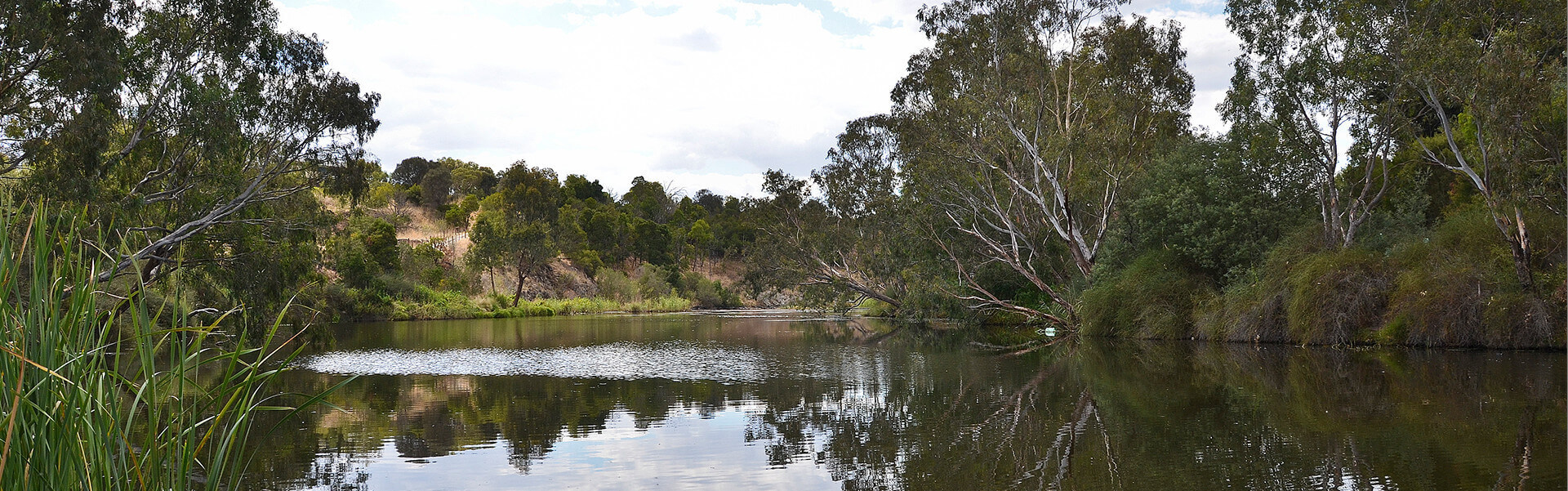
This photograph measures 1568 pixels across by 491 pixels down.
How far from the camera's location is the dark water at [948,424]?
6867 mm

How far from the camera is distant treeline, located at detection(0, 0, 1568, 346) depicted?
14227 millimetres

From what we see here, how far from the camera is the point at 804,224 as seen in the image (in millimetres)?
38719

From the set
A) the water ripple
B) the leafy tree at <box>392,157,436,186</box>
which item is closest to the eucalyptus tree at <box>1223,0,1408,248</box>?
the water ripple

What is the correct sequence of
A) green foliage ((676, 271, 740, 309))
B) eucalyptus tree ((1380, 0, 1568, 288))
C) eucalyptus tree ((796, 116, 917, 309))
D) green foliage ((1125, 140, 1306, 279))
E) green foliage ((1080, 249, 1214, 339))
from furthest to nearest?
green foliage ((676, 271, 740, 309)), eucalyptus tree ((796, 116, 917, 309)), green foliage ((1080, 249, 1214, 339)), green foliage ((1125, 140, 1306, 279)), eucalyptus tree ((1380, 0, 1568, 288))

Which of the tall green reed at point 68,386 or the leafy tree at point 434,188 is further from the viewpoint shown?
the leafy tree at point 434,188

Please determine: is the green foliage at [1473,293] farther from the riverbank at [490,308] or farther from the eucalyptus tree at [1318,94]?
the riverbank at [490,308]

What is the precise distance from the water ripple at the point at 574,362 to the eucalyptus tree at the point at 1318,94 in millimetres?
10913

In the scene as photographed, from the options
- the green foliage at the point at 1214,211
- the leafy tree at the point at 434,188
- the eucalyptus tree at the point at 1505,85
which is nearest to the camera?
the eucalyptus tree at the point at 1505,85

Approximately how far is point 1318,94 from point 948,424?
44.7 feet

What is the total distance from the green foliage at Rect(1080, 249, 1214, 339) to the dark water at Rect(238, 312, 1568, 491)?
11.4 ft

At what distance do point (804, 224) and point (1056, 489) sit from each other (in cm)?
3251

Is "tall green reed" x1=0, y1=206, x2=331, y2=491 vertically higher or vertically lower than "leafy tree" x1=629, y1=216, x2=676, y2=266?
lower

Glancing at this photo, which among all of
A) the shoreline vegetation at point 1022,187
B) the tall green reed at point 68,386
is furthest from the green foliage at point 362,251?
the tall green reed at point 68,386

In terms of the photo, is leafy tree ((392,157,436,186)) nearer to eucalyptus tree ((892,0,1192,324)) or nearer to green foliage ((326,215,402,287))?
green foliage ((326,215,402,287))
